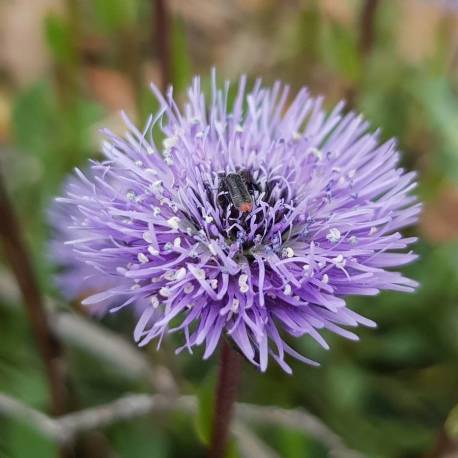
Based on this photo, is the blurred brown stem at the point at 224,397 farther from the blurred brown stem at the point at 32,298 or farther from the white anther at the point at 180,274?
the blurred brown stem at the point at 32,298

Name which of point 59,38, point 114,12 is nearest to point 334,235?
point 114,12

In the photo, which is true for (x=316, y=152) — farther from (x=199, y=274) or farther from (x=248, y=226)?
(x=199, y=274)

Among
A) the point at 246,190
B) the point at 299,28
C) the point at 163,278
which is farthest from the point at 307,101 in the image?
the point at 299,28

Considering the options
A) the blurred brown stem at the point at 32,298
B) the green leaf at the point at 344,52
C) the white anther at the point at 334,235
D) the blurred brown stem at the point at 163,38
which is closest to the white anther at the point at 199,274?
the white anther at the point at 334,235

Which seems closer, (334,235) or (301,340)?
(334,235)

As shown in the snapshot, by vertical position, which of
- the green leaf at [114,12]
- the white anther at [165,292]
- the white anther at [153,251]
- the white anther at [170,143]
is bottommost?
the white anther at [165,292]

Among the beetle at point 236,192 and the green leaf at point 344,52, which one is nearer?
the beetle at point 236,192

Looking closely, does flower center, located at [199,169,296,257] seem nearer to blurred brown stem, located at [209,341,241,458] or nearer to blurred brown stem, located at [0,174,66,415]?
blurred brown stem, located at [209,341,241,458]
